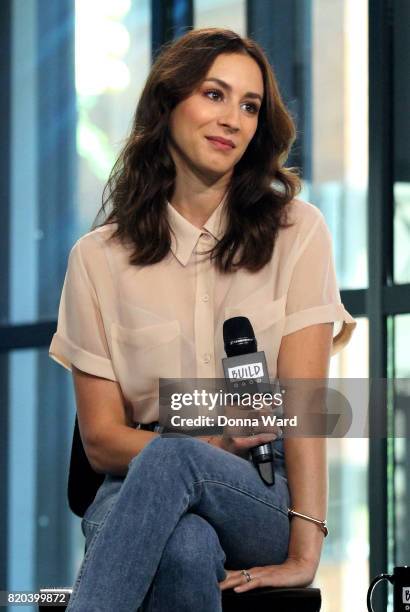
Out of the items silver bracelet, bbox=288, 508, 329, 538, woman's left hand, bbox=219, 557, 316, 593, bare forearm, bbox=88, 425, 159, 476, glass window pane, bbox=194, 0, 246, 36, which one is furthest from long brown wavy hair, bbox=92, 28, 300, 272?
glass window pane, bbox=194, 0, 246, 36

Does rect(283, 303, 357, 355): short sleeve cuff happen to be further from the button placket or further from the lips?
the lips

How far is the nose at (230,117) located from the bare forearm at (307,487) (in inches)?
25.5

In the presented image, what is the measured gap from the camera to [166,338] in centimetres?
229

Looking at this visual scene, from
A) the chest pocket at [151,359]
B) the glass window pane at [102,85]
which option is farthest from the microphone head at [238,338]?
the glass window pane at [102,85]

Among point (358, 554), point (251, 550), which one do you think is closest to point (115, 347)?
point (251, 550)

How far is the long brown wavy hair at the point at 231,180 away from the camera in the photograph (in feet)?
7.57

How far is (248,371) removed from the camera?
200cm

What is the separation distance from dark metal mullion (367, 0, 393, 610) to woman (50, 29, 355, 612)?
3.90 ft

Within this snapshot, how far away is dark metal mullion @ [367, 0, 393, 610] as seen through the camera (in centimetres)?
353

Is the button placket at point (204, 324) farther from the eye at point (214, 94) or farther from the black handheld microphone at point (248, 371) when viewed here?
the eye at point (214, 94)

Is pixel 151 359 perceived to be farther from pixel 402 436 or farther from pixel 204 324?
pixel 402 436

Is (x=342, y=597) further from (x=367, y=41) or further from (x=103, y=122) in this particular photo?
(x=103, y=122)

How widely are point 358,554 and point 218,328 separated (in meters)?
1.63

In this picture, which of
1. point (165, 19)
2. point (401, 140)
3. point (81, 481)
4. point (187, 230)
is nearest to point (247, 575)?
point (81, 481)
